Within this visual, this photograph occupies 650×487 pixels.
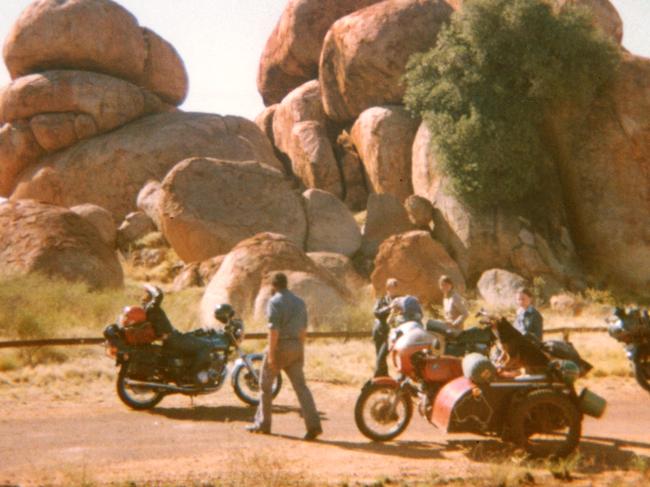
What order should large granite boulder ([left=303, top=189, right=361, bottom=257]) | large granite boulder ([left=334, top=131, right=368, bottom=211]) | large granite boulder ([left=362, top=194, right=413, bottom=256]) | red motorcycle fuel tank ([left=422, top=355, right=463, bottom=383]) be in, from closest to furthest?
red motorcycle fuel tank ([left=422, top=355, right=463, bottom=383]) → large granite boulder ([left=303, top=189, right=361, bottom=257]) → large granite boulder ([left=362, top=194, right=413, bottom=256]) → large granite boulder ([left=334, top=131, right=368, bottom=211])

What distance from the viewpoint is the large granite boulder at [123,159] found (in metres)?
35.6

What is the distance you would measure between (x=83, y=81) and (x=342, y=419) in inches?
1147

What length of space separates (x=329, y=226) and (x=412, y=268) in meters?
5.20

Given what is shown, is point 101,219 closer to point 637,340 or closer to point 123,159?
point 123,159

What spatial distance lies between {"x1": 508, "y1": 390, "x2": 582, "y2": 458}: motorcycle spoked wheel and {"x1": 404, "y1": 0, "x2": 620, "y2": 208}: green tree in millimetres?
20298

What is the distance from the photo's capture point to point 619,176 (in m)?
28.5

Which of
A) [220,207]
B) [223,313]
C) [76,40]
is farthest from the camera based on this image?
[76,40]

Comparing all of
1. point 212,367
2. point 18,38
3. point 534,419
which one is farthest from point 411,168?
point 534,419

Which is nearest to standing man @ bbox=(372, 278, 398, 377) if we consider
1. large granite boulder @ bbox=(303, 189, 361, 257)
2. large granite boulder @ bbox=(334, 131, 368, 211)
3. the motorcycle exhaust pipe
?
the motorcycle exhaust pipe

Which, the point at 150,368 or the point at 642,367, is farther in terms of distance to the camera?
the point at 642,367

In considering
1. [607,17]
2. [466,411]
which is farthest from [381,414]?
[607,17]

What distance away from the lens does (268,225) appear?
95.9 feet

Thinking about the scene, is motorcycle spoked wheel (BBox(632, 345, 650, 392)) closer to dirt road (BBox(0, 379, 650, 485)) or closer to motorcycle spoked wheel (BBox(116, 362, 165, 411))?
dirt road (BBox(0, 379, 650, 485))

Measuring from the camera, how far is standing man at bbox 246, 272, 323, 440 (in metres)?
9.15
